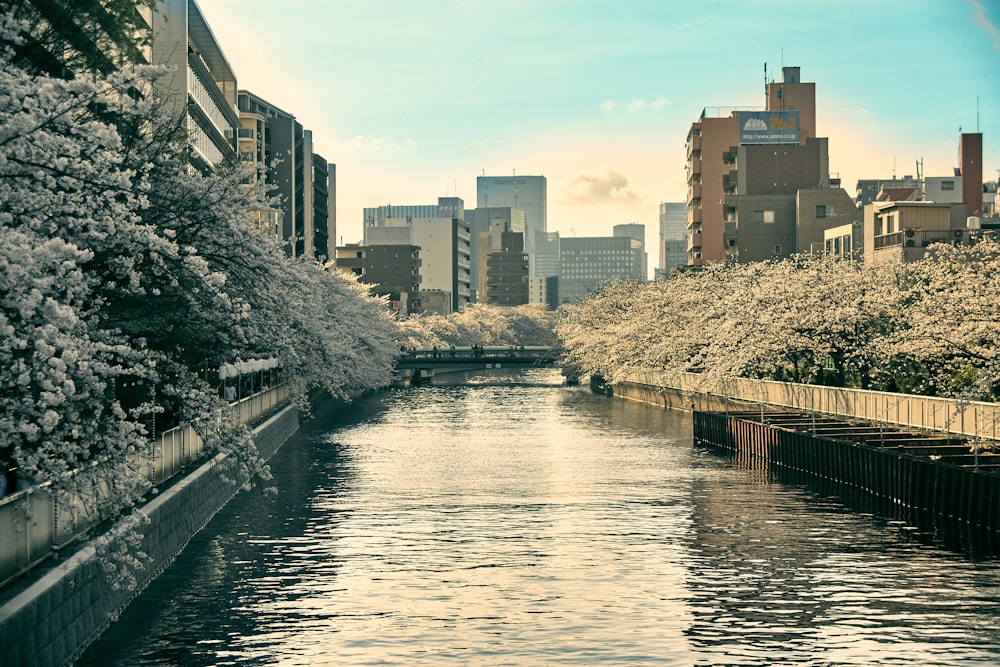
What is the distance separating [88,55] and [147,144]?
496 cm

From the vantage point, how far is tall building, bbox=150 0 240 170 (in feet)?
278

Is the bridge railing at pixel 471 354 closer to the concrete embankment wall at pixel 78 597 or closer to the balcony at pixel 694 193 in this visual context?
the balcony at pixel 694 193

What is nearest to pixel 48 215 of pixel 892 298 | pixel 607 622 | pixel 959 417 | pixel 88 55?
pixel 607 622

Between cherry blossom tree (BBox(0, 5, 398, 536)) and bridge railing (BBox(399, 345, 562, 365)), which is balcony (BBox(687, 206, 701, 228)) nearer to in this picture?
bridge railing (BBox(399, 345, 562, 365))

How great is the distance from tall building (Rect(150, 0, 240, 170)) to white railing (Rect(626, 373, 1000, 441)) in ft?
110

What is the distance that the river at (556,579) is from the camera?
26.0m

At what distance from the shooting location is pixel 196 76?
99562 millimetres

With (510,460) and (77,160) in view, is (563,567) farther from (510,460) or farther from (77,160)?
(510,460)

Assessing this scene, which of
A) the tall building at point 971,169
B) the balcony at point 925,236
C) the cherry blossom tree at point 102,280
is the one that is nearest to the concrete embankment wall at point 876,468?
the cherry blossom tree at point 102,280

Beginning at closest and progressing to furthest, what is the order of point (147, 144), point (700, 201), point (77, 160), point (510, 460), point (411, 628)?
point (77, 160)
point (411, 628)
point (147, 144)
point (510, 460)
point (700, 201)

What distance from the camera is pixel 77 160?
19672 millimetres

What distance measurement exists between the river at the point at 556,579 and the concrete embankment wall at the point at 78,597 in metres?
0.55

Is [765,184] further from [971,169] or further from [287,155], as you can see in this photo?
[287,155]

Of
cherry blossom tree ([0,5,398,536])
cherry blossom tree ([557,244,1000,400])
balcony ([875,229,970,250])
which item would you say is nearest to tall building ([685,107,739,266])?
cherry blossom tree ([557,244,1000,400])
